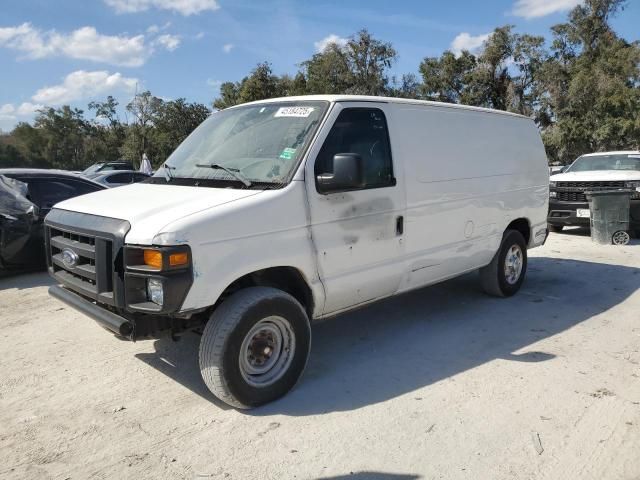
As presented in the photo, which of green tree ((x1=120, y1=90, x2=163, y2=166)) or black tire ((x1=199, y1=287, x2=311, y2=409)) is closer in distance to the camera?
black tire ((x1=199, y1=287, x2=311, y2=409))

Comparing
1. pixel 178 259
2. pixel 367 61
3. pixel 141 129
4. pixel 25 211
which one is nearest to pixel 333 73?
pixel 367 61

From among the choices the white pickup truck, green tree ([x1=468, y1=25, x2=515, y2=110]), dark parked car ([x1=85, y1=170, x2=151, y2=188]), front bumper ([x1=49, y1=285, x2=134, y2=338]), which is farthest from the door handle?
green tree ([x1=468, y1=25, x2=515, y2=110])

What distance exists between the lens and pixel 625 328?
511 cm

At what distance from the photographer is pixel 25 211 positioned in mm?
7051

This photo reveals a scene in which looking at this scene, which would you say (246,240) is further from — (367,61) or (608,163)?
(367,61)

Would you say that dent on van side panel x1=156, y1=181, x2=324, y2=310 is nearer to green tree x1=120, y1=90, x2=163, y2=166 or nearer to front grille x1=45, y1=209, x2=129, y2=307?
front grille x1=45, y1=209, x2=129, y2=307

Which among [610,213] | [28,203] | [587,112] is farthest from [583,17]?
[28,203]

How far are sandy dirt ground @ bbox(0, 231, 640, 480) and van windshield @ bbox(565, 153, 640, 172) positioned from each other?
680cm

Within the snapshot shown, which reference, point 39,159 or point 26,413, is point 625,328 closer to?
point 26,413

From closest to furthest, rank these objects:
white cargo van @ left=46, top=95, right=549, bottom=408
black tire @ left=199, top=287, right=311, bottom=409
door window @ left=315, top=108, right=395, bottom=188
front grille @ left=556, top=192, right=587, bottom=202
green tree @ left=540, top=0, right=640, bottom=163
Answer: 1. white cargo van @ left=46, top=95, right=549, bottom=408
2. black tire @ left=199, top=287, right=311, bottom=409
3. door window @ left=315, top=108, right=395, bottom=188
4. front grille @ left=556, top=192, right=587, bottom=202
5. green tree @ left=540, top=0, right=640, bottom=163

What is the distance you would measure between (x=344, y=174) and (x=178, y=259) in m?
1.28

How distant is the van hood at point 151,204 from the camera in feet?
10.3

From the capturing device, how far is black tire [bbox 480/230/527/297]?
19.6 ft

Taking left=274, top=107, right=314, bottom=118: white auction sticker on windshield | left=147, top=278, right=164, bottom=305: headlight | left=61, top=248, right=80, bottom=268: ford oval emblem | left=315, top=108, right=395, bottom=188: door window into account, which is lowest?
left=147, top=278, right=164, bottom=305: headlight
